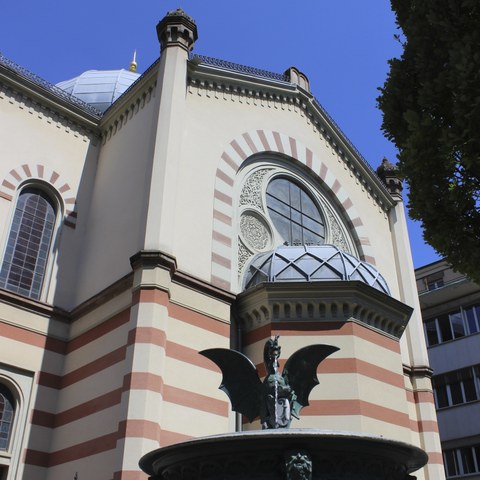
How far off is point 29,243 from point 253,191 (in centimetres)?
575

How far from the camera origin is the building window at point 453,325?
86.2 ft

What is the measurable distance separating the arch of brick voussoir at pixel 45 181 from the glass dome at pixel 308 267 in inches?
184

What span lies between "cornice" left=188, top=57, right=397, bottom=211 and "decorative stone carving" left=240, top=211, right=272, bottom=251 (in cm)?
339

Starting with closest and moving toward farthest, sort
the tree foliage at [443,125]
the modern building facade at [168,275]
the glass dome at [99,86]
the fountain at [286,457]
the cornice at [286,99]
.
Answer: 1. the fountain at [286,457]
2. the tree foliage at [443,125]
3. the modern building facade at [168,275]
4. the cornice at [286,99]
5. the glass dome at [99,86]

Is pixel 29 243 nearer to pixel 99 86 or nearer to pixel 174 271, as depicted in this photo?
pixel 174 271

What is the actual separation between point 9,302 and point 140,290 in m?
3.35

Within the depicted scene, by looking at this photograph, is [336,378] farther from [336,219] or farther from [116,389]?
[336,219]

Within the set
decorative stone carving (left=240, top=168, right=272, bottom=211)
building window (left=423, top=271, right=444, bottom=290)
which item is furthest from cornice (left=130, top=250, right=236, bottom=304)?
building window (left=423, top=271, right=444, bottom=290)

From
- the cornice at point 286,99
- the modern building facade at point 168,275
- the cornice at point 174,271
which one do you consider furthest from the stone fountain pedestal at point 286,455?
the cornice at point 286,99

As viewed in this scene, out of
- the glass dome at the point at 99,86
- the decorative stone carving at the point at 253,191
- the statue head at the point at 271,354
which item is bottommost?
the statue head at the point at 271,354

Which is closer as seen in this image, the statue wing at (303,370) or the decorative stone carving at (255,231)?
the statue wing at (303,370)

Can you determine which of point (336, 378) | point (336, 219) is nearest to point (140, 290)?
point (336, 378)

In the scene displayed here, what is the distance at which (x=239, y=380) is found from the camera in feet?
19.9

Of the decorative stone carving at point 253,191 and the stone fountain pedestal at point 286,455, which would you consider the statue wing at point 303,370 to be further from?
the decorative stone carving at point 253,191
